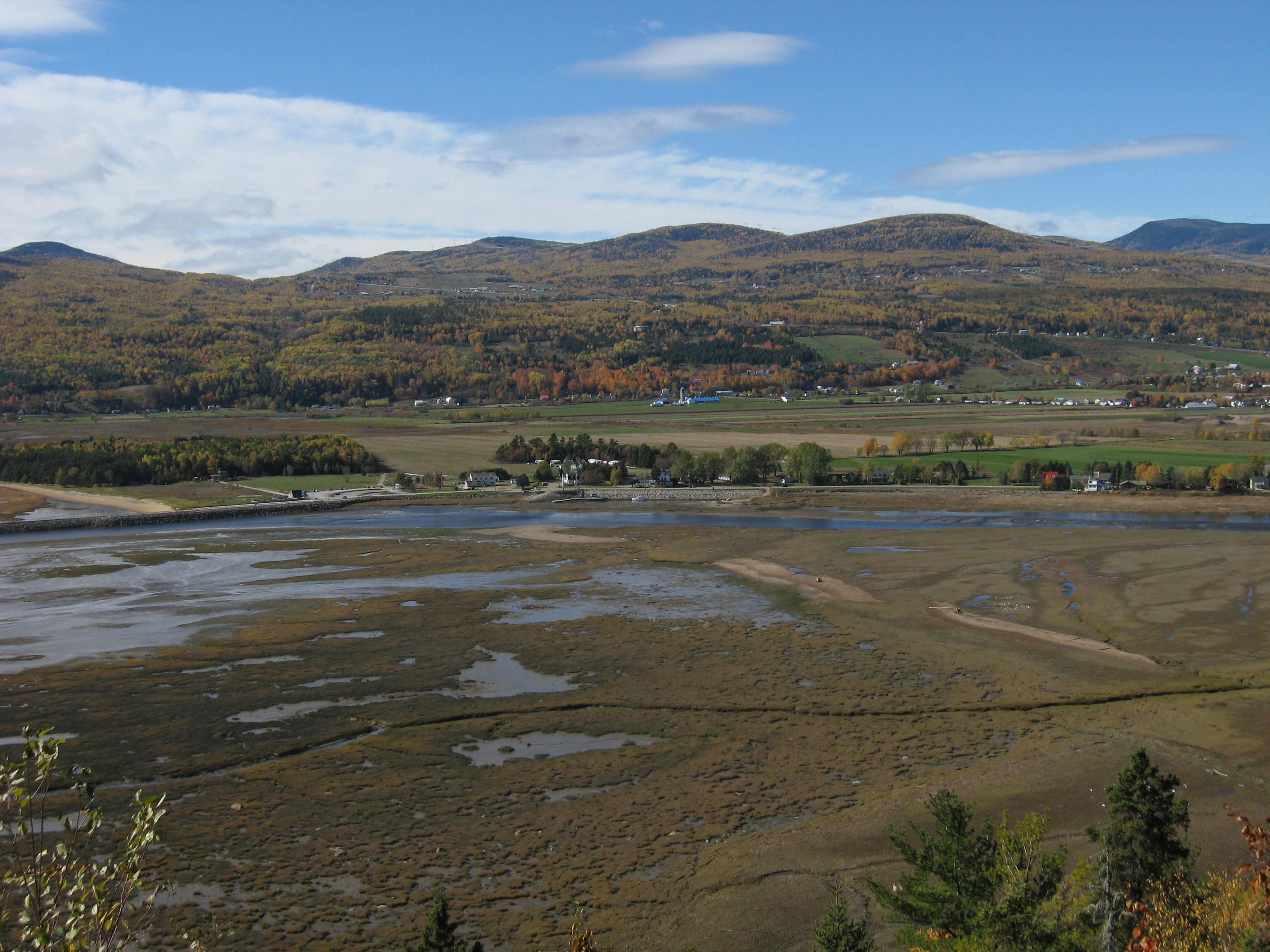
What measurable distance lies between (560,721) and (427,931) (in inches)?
627

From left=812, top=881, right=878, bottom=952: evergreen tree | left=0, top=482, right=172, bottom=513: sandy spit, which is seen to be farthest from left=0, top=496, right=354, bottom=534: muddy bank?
left=812, top=881, right=878, bottom=952: evergreen tree

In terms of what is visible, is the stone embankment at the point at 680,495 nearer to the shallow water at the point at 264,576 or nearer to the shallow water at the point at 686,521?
the shallow water at the point at 686,521

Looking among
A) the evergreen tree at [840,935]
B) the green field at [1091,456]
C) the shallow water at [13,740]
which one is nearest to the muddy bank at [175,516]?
the green field at [1091,456]

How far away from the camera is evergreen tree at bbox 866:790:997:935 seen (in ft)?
44.1

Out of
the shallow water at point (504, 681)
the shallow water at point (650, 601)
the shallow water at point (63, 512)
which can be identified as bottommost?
the shallow water at point (504, 681)

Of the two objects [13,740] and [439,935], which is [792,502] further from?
[439,935]

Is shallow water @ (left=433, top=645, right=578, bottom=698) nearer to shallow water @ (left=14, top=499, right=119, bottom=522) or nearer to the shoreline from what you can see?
the shoreline

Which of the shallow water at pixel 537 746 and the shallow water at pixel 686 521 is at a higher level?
the shallow water at pixel 686 521

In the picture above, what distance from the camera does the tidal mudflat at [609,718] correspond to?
18.8m

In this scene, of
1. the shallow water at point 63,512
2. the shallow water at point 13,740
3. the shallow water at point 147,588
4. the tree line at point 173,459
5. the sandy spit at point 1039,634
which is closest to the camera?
the shallow water at point 13,740

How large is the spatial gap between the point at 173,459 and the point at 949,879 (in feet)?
294

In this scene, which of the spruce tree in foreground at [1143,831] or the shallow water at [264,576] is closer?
the spruce tree in foreground at [1143,831]

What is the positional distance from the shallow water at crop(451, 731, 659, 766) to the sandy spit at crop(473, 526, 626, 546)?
31748 mm

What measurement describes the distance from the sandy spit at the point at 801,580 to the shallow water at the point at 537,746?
17.7 meters
